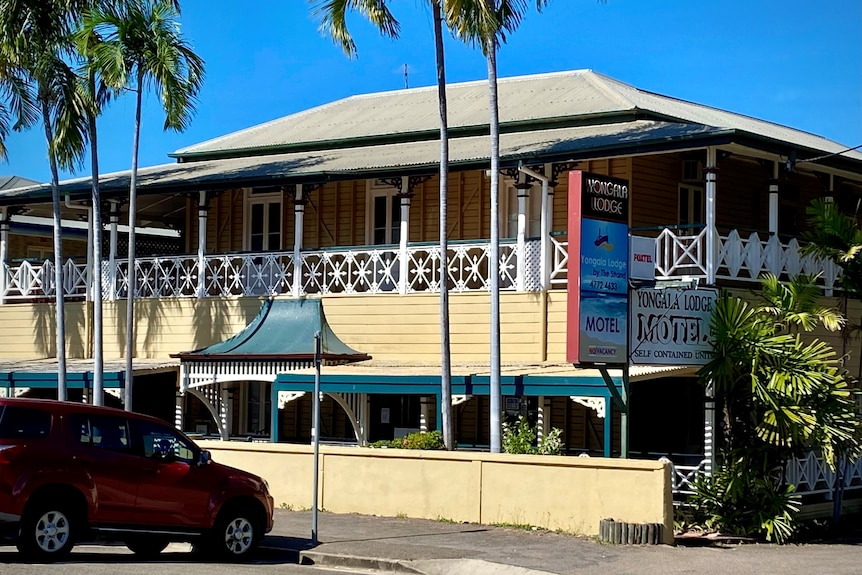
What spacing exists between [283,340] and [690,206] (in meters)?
8.06

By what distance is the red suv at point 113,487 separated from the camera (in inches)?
544

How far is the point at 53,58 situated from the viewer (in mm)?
25750

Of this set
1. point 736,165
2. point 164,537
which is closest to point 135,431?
point 164,537

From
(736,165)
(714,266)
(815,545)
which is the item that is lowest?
(815,545)

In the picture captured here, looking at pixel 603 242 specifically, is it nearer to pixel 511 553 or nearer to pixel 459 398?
pixel 511 553

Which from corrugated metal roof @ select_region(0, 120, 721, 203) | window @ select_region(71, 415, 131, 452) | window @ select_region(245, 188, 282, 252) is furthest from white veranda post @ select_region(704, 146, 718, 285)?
window @ select_region(245, 188, 282, 252)

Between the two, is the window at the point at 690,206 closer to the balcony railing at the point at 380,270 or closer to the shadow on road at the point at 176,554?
the balcony railing at the point at 380,270

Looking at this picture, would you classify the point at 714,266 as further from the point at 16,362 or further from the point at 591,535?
the point at 16,362

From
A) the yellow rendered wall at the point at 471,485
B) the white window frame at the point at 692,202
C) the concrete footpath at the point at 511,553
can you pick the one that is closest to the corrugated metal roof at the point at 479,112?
the white window frame at the point at 692,202

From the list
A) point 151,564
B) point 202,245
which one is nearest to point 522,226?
point 202,245

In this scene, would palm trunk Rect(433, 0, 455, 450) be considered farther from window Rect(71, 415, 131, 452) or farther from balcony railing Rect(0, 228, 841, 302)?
window Rect(71, 415, 131, 452)

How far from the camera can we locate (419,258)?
2502 centimetres

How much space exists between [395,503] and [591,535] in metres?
3.27

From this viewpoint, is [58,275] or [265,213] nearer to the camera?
[58,275]
